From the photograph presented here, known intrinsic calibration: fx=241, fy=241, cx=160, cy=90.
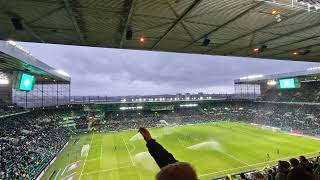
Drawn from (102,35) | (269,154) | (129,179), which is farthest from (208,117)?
(102,35)

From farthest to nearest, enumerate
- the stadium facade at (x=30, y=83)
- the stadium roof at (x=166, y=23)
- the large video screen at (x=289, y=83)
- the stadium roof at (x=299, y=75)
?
the large video screen at (x=289, y=83) → the stadium roof at (x=299, y=75) → the stadium facade at (x=30, y=83) → the stadium roof at (x=166, y=23)

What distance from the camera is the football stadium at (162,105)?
7066 millimetres

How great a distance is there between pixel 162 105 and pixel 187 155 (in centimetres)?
4490

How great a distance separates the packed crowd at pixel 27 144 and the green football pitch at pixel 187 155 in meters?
1.91

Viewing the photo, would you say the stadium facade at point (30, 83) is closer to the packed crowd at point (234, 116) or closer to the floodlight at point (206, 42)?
the packed crowd at point (234, 116)

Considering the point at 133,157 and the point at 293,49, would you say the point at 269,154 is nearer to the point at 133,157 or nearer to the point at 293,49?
the point at 133,157

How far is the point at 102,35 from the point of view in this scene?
942 centimetres

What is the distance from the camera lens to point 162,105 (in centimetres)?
7888

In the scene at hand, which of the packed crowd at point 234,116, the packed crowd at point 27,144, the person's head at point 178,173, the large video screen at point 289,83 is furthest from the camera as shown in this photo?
the packed crowd at point 234,116

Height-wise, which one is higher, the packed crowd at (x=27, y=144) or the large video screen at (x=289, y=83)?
the large video screen at (x=289, y=83)

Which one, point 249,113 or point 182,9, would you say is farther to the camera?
point 249,113

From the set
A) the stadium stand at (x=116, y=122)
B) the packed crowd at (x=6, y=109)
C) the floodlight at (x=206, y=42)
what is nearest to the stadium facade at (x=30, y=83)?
the packed crowd at (x=6, y=109)

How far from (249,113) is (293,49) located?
6857cm

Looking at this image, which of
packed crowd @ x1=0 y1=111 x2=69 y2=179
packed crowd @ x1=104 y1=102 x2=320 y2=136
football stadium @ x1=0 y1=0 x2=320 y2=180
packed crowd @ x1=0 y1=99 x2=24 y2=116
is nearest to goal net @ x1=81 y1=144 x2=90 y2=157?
football stadium @ x1=0 y1=0 x2=320 y2=180
